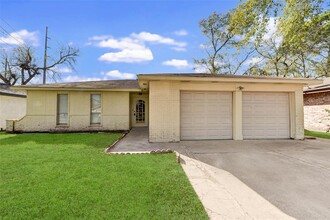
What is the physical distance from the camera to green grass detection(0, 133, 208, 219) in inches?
114

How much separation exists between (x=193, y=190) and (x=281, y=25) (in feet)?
27.7

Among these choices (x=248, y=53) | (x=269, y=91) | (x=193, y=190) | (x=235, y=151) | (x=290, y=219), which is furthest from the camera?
(x=248, y=53)

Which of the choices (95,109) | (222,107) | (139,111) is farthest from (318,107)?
(95,109)

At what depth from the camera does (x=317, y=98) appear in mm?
13609

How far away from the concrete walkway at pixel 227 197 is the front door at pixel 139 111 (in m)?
10.3

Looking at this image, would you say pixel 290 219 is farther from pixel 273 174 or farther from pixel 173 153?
pixel 173 153

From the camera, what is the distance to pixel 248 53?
26.8 meters

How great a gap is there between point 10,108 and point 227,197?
644 inches

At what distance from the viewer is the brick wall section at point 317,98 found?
12867 millimetres

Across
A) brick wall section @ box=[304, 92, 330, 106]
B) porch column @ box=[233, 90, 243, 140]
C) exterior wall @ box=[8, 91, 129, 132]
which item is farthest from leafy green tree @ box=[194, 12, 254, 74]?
porch column @ box=[233, 90, 243, 140]

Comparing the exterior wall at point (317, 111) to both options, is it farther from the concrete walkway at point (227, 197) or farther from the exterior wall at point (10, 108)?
the exterior wall at point (10, 108)

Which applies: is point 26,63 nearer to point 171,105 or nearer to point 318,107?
point 171,105

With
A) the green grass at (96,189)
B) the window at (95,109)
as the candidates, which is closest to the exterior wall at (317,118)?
the green grass at (96,189)

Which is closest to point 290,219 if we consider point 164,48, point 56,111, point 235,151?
point 235,151
